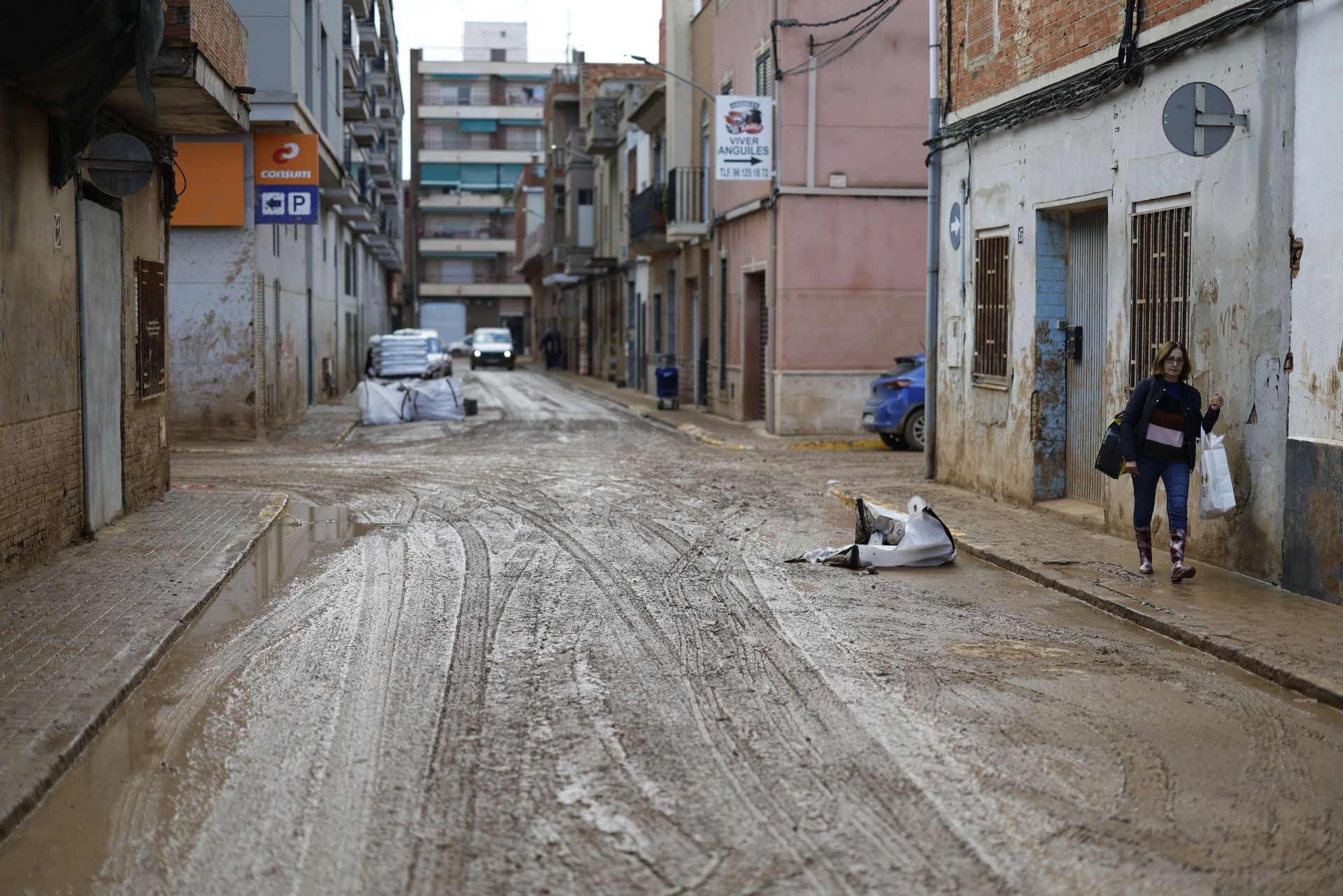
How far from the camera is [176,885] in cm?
452

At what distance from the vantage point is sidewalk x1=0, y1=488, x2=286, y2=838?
5910 mm

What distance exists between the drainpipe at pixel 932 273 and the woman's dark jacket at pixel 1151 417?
21.3 feet

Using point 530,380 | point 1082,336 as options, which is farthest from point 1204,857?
point 530,380

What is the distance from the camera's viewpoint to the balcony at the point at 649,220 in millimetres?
33562

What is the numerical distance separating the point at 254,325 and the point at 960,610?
51.4 feet

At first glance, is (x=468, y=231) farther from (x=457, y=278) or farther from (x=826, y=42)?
(x=826, y=42)

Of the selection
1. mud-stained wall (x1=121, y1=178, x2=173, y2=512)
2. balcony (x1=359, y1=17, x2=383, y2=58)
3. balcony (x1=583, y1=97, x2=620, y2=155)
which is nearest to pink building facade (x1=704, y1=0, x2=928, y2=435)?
mud-stained wall (x1=121, y1=178, x2=173, y2=512)

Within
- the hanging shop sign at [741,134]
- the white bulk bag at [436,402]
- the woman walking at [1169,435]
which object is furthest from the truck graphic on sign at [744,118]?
the woman walking at [1169,435]

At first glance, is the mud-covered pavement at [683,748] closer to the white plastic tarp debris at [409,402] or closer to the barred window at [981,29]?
the barred window at [981,29]

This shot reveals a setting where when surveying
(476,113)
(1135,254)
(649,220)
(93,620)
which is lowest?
(93,620)

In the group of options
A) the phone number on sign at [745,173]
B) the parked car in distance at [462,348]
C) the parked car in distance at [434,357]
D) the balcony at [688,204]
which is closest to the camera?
the phone number on sign at [745,173]

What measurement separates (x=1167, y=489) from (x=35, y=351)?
25.3ft

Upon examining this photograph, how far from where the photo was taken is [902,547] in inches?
430

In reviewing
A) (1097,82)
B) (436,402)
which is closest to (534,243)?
(436,402)
